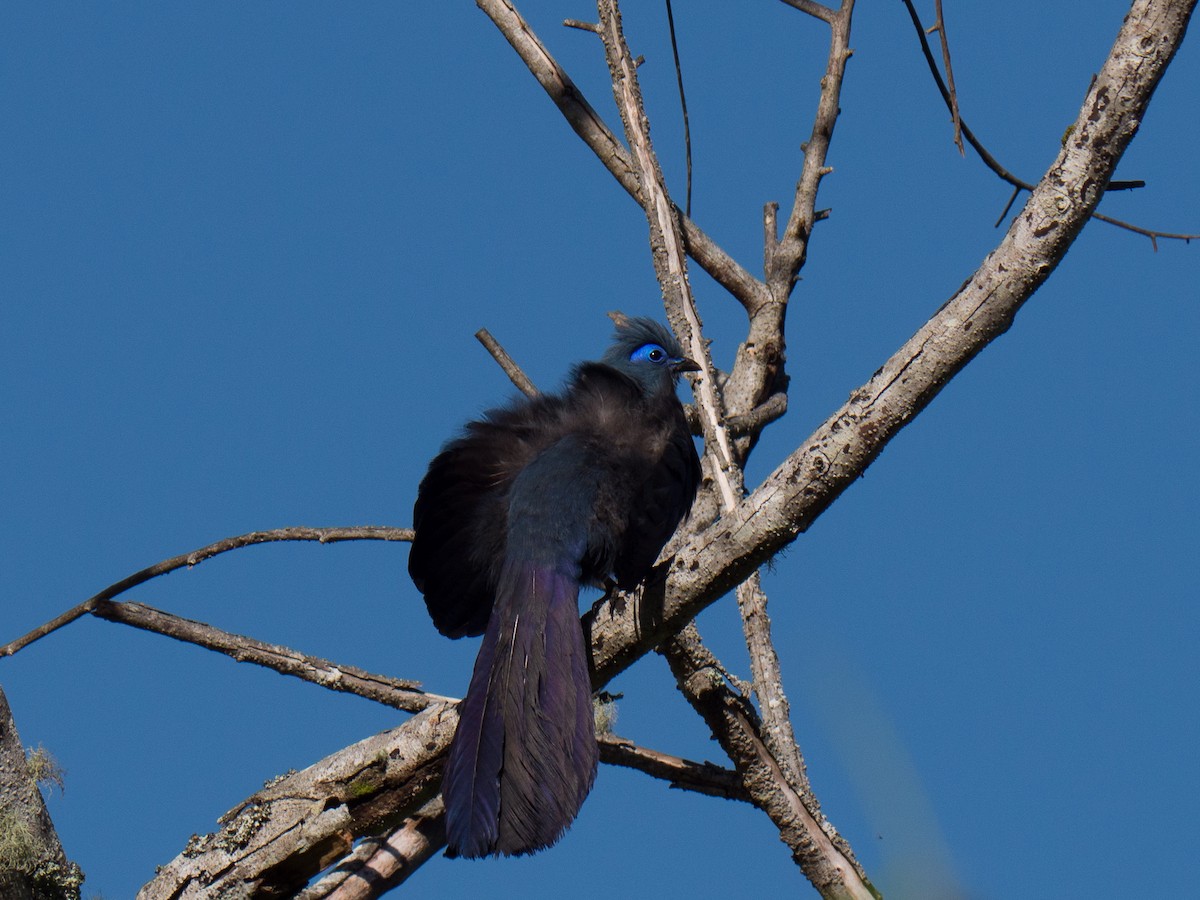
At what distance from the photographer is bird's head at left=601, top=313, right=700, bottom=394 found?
4.72m

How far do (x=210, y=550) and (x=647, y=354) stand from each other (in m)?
1.74

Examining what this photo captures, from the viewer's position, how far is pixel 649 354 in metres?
4.79

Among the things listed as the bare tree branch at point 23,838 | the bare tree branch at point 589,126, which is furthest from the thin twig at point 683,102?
the bare tree branch at point 23,838

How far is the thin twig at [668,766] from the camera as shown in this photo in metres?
4.01

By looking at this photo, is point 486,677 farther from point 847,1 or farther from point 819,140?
point 847,1

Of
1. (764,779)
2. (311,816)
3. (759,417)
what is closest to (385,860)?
(311,816)

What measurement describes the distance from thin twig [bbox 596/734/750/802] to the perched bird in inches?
21.4

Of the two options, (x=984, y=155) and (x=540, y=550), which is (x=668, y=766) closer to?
(x=540, y=550)

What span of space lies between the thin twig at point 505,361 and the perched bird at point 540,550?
67cm

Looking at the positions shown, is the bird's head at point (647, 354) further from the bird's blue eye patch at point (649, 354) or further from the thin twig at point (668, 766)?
the thin twig at point (668, 766)

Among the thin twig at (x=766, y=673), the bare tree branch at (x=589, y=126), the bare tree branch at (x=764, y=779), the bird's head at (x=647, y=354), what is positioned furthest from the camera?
the bare tree branch at (x=589, y=126)

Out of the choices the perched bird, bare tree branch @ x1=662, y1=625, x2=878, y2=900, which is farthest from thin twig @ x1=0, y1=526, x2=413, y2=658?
bare tree branch @ x1=662, y1=625, x2=878, y2=900

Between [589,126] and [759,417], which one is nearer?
[759,417]

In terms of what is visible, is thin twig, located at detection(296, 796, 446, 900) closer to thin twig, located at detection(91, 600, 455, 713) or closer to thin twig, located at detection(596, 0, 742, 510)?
thin twig, located at detection(91, 600, 455, 713)
